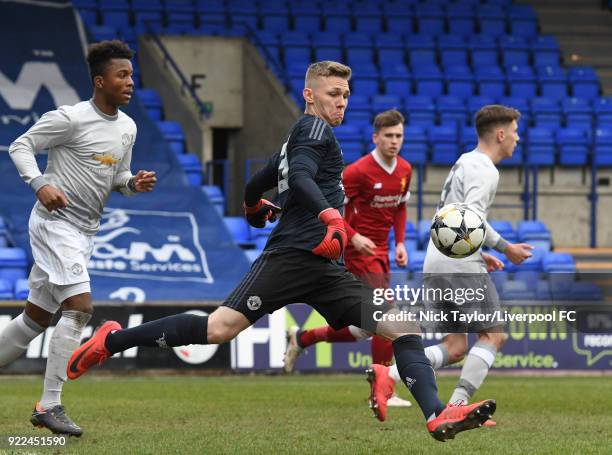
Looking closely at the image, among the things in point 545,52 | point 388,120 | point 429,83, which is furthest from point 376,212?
point 545,52

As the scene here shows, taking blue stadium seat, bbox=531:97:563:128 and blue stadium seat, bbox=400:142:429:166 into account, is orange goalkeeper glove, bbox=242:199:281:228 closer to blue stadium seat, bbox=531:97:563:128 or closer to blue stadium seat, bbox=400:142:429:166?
blue stadium seat, bbox=400:142:429:166

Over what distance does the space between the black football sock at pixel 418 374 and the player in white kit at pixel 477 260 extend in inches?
57.1

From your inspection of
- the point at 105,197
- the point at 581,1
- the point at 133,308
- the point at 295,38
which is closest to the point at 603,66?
the point at 581,1

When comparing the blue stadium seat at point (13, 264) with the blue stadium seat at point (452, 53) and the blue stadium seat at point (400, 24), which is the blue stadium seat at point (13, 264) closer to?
the blue stadium seat at point (452, 53)

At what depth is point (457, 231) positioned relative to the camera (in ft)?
24.0

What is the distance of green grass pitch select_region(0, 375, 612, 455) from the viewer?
6652 millimetres

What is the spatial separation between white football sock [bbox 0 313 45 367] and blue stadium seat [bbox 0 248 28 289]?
26.7 ft

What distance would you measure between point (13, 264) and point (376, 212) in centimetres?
695

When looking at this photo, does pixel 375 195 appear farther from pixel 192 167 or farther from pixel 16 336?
pixel 192 167

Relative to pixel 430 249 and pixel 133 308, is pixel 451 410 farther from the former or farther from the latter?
pixel 133 308

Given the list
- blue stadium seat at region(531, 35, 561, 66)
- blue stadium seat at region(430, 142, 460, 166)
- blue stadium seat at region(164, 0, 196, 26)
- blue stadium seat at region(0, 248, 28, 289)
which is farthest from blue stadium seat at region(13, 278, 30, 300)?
blue stadium seat at region(531, 35, 561, 66)

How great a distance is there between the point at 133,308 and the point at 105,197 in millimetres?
6148

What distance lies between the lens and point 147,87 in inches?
847

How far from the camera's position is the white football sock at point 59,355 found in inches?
278
